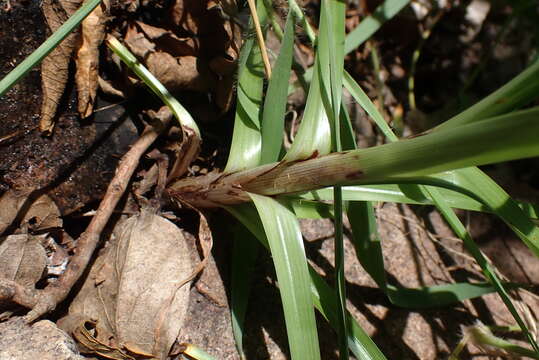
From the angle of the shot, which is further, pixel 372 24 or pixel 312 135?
pixel 372 24

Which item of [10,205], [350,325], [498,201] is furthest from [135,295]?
[498,201]

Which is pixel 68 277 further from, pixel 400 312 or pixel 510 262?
pixel 510 262

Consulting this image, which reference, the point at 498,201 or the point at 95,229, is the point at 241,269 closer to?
the point at 95,229

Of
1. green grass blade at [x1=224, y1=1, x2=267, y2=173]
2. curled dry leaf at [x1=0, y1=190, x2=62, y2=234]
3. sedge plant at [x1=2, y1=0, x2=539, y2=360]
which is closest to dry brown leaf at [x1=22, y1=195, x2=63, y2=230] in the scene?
curled dry leaf at [x1=0, y1=190, x2=62, y2=234]

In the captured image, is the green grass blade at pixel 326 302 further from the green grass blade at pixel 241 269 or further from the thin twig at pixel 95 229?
the thin twig at pixel 95 229

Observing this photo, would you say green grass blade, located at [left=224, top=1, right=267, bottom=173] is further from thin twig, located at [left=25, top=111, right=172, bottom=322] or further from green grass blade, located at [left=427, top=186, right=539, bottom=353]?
green grass blade, located at [left=427, top=186, right=539, bottom=353]

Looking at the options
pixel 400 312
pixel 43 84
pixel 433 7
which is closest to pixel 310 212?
pixel 400 312
